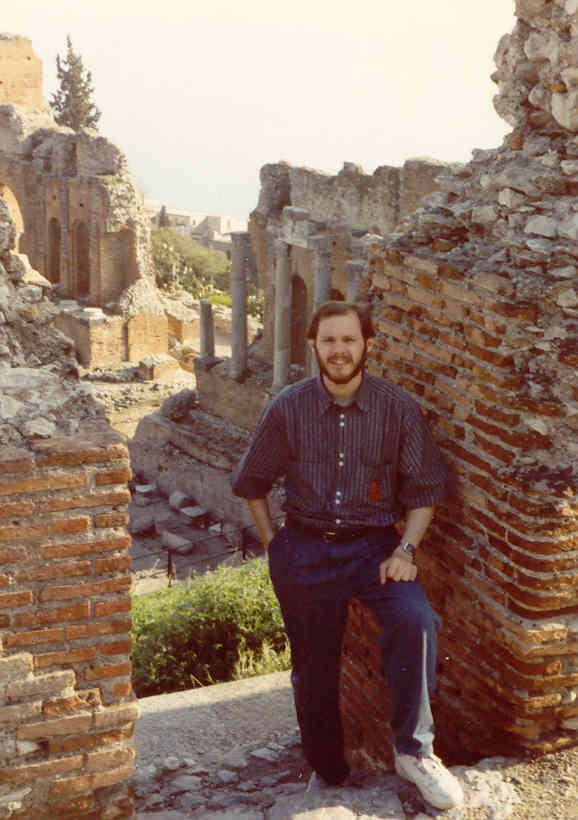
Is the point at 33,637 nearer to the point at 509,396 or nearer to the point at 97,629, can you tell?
the point at 97,629

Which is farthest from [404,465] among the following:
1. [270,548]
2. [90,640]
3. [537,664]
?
[90,640]

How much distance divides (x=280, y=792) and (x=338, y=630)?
0.94 m

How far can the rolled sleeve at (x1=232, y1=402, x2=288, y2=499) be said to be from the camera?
3863 mm

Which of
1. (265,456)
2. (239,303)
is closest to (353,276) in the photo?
(239,303)

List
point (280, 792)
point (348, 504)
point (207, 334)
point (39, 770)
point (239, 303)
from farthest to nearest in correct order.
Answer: point (207, 334), point (239, 303), point (280, 792), point (348, 504), point (39, 770)

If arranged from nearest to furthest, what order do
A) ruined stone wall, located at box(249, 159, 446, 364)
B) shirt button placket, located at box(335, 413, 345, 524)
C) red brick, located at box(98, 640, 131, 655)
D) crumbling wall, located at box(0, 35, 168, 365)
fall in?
red brick, located at box(98, 640, 131, 655)
shirt button placket, located at box(335, 413, 345, 524)
ruined stone wall, located at box(249, 159, 446, 364)
crumbling wall, located at box(0, 35, 168, 365)

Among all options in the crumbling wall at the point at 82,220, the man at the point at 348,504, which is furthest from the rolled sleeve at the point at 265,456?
the crumbling wall at the point at 82,220

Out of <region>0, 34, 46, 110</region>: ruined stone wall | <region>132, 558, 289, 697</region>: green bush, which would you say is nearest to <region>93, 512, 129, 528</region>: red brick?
<region>132, 558, 289, 697</region>: green bush

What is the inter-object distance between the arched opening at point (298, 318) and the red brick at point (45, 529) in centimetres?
1575

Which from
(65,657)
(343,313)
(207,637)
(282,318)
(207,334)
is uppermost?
(343,313)

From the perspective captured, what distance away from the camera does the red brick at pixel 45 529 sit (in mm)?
3121

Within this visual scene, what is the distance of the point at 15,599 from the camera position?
316 cm

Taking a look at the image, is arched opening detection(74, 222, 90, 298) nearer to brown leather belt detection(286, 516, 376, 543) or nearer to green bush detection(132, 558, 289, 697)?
green bush detection(132, 558, 289, 697)

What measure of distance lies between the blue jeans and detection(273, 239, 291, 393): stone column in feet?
44.5
